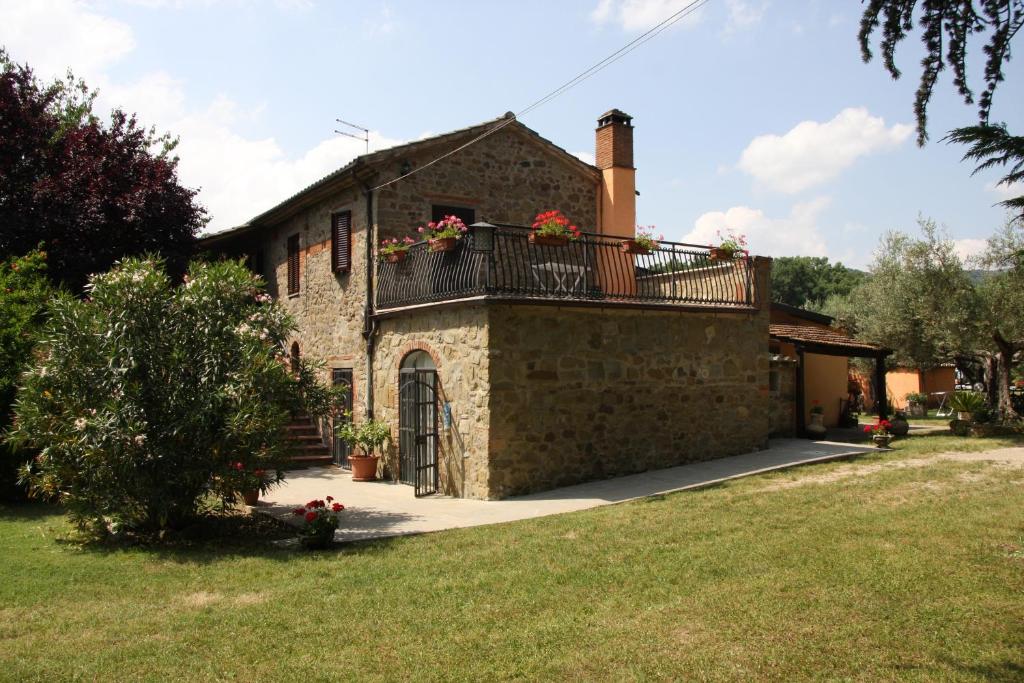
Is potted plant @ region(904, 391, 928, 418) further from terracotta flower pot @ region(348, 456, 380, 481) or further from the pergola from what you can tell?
terracotta flower pot @ region(348, 456, 380, 481)

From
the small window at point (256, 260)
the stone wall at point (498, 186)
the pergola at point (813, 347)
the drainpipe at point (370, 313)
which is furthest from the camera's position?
the small window at point (256, 260)

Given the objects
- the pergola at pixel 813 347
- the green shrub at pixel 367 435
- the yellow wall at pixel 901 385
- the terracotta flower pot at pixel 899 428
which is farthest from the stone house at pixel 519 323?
the yellow wall at pixel 901 385

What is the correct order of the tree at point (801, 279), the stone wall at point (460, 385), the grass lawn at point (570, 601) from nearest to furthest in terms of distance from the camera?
the grass lawn at point (570, 601), the stone wall at point (460, 385), the tree at point (801, 279)

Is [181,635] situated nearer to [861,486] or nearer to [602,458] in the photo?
[602,458]

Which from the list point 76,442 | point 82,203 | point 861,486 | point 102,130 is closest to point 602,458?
point 861,486

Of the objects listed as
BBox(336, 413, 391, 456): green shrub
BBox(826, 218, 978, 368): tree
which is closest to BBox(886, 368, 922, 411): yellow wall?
BBox(826, 218, 978, 368): tree

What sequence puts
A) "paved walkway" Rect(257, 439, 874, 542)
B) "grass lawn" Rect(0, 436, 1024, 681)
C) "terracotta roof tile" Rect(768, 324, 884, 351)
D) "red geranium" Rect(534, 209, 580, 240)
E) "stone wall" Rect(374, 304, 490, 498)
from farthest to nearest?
"terracotta roof tile" Rect(768, 324, 884, 351) → "red geranium" Rect(534, 209, 580, 240) → "stone wall" Rect(374, 304, 490, 498) → "paved walkway" Rect(257, 439, 874, 542) → "grass lawn" Rect(0, 436, 1024, 681)

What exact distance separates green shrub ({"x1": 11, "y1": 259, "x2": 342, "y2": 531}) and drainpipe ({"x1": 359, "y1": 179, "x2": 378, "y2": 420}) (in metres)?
5.01

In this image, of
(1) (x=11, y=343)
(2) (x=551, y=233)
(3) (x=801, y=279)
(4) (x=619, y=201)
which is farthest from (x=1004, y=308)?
(3) (x=801, y=279)

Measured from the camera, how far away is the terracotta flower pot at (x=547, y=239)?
10945 mm

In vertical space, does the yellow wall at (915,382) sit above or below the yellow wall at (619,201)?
below

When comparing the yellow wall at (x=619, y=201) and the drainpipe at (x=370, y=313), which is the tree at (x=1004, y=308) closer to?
the yellow wall at (x=619, y=201)

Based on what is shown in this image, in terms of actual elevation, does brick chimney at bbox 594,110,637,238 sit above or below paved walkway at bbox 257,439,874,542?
above

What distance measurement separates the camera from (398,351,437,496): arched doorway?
37.0 feet
